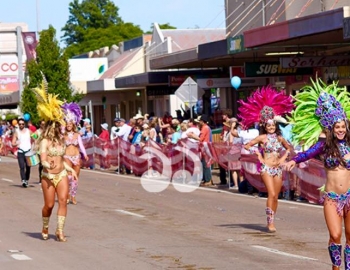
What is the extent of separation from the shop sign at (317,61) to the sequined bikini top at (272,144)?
43.0 feet

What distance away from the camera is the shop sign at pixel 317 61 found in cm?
2828

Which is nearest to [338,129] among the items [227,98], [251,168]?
[251,168]

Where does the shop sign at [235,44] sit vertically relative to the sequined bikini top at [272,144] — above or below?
above

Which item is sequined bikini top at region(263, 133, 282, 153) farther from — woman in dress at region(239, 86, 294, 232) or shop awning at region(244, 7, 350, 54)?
shop awning at region(244, 7, 350, 54)

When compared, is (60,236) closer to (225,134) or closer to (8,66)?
(225,134)

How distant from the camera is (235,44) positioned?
30078 mm

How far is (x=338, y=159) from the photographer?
1023 centimetres

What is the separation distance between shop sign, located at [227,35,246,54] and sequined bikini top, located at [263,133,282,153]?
13845mm

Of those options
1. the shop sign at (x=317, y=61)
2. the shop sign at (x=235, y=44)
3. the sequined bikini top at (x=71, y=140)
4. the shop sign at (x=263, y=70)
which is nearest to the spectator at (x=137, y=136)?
the shop sign at (x=235, y=44)

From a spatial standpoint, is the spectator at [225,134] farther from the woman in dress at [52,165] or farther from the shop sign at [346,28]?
the woman in dress at [52,165]

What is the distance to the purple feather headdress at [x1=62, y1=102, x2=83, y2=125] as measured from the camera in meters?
18.6

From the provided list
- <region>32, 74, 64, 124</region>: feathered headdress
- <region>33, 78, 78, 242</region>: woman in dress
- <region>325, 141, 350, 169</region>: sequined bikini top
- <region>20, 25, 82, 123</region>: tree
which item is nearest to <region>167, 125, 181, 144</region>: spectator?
<region>32, 74, 64, 124</region>: feathered headdress

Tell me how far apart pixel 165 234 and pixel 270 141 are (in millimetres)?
2162

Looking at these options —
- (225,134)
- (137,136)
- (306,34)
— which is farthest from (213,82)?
(306,34)
